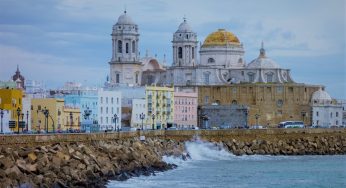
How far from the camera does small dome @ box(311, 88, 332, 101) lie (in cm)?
11724

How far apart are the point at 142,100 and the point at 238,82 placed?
2081 cm

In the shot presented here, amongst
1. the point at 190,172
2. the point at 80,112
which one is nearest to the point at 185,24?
the point at 80,112

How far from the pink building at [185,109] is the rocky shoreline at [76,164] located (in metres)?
46.0

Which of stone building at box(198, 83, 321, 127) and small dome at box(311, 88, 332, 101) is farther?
small dome at box(311, 88, 332, 101)

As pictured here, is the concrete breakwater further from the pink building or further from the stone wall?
the pink building

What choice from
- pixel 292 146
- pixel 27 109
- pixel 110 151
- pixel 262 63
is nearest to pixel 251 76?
pixel 262 63

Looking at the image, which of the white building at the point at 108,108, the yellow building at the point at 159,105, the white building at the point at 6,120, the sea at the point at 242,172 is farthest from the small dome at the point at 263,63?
the white building at the point at 6,120

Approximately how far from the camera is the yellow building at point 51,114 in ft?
258

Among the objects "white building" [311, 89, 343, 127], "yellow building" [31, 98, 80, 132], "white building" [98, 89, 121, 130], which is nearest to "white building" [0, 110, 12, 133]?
"yellow building" [31, 98, 80, 132]

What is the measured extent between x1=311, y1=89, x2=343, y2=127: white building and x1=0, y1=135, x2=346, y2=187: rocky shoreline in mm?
43895

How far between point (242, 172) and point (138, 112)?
133 feet

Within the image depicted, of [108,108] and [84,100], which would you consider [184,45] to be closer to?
[108,108]

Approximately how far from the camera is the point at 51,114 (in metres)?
79.2

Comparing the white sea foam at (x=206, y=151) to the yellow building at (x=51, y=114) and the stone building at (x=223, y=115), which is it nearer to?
the yellow building at (x=51, y=114)
